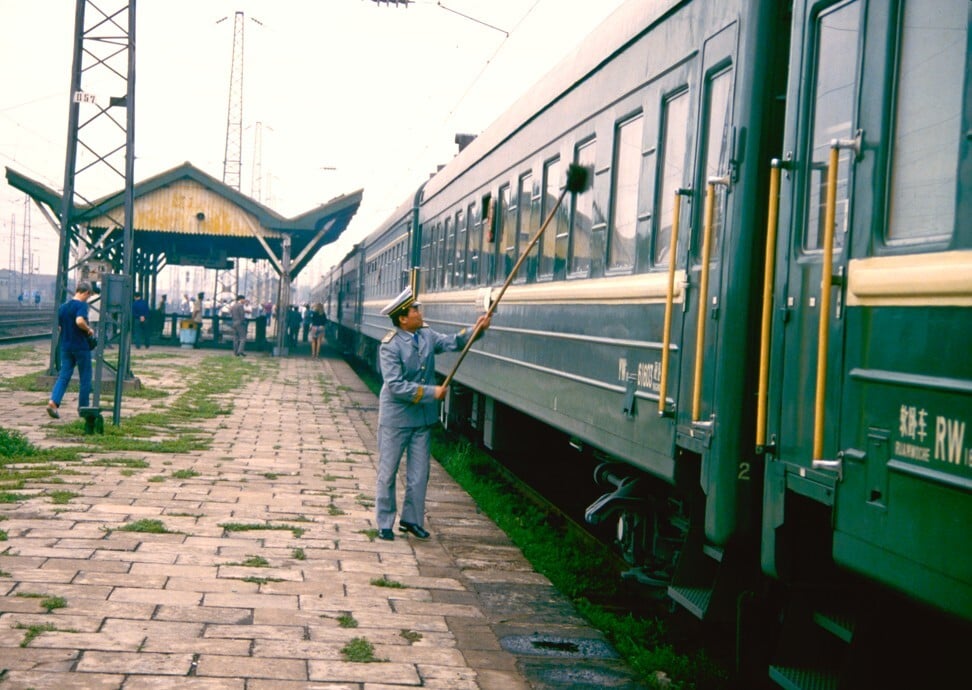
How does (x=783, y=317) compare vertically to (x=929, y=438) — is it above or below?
above

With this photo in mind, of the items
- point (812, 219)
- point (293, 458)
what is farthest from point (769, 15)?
point (293, 458)

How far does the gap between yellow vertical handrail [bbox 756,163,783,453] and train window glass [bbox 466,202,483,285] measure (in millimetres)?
7530

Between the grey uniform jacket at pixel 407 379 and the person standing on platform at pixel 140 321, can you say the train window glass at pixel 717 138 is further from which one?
the person standing on platform at pixel 140 321

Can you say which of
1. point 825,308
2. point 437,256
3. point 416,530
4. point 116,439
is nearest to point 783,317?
point 825,308

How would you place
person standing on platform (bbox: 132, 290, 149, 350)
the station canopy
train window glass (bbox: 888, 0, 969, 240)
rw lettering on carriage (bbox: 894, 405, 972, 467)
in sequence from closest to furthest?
rw lettering on carriage (bbox: 894, 405, 972, 467) → train window glass (bbox: 888, 0, 969, 240) → the station canopy → person standing on platform (bbox: 132, 290, 149, 350)

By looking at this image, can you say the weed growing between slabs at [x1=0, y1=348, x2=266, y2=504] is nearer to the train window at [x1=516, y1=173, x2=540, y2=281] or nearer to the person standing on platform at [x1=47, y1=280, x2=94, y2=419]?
the person standing on platform at [x1=47, y1=280, x2=94, y2=419]

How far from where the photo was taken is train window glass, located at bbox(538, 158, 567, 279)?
8.78 m

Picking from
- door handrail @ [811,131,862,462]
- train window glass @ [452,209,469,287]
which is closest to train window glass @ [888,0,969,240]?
door handrail @ [811,131,862,462]

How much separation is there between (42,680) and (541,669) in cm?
210

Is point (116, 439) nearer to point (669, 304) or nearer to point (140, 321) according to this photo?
point (669, 304)

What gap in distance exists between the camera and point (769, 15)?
5.24 m

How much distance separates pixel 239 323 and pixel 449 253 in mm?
19737

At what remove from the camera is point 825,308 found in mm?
4188

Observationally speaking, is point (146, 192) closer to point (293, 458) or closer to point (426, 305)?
point (426, 305)
